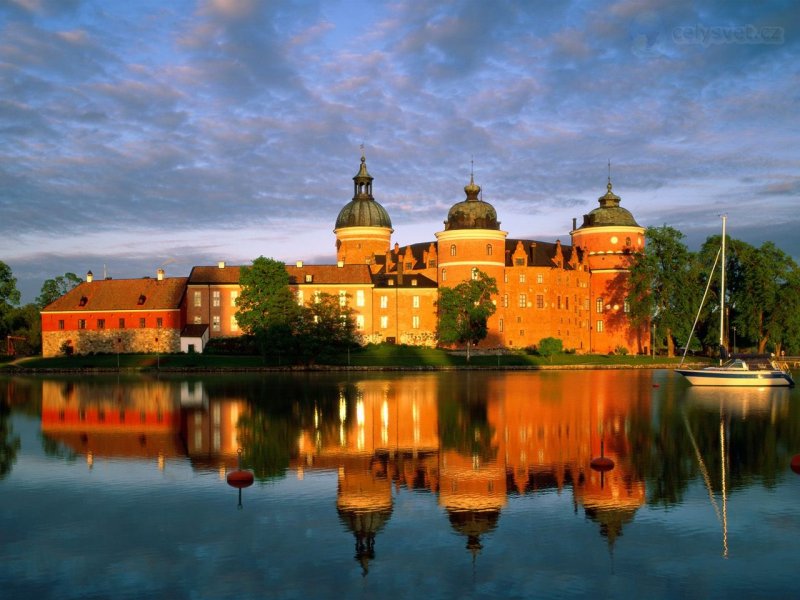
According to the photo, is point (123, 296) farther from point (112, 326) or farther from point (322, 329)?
point (322, 329)

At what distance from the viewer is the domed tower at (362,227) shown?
9981cm

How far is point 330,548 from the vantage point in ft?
50.9

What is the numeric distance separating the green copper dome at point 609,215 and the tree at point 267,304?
3878 cm

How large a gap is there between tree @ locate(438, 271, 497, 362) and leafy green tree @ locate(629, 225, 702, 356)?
52.5ft

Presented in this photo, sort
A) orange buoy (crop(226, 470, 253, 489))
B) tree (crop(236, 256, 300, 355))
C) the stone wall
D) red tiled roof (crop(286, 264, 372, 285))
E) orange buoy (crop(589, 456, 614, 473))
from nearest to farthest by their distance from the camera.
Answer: orange buoy (crop(226, 470, 253, 489)), orange buoy (crop(589, 456, 614, 473)), tree (crop(236, 256, 300, 355)), the stone wall, red tiled roof (crop(286, 264, 372, 285))

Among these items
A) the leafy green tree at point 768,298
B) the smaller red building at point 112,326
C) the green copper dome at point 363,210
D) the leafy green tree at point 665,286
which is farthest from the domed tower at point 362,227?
the leafy green tree at point 768,298

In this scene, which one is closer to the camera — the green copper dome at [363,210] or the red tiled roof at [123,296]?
the red tiled roof at [123,296]

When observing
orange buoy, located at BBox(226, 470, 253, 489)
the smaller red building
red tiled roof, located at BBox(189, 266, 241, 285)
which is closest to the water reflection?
orange buoy, located at BBox(226, 470, 253, 489)

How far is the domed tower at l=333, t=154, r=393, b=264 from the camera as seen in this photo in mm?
99812

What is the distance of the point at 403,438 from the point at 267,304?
1841 inches

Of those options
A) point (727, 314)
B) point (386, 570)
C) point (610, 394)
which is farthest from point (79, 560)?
point (727, 314)

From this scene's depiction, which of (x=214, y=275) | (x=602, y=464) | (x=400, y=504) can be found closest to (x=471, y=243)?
(x=214, y=275)

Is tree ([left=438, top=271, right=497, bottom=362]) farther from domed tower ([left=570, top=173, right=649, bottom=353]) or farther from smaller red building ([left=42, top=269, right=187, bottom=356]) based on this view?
smaller red building ([left=42, top=269, right=187, bottom=356])

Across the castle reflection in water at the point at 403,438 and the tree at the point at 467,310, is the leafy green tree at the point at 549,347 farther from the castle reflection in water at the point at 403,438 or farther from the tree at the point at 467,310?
the castle reflection in water at the point at 403,438
